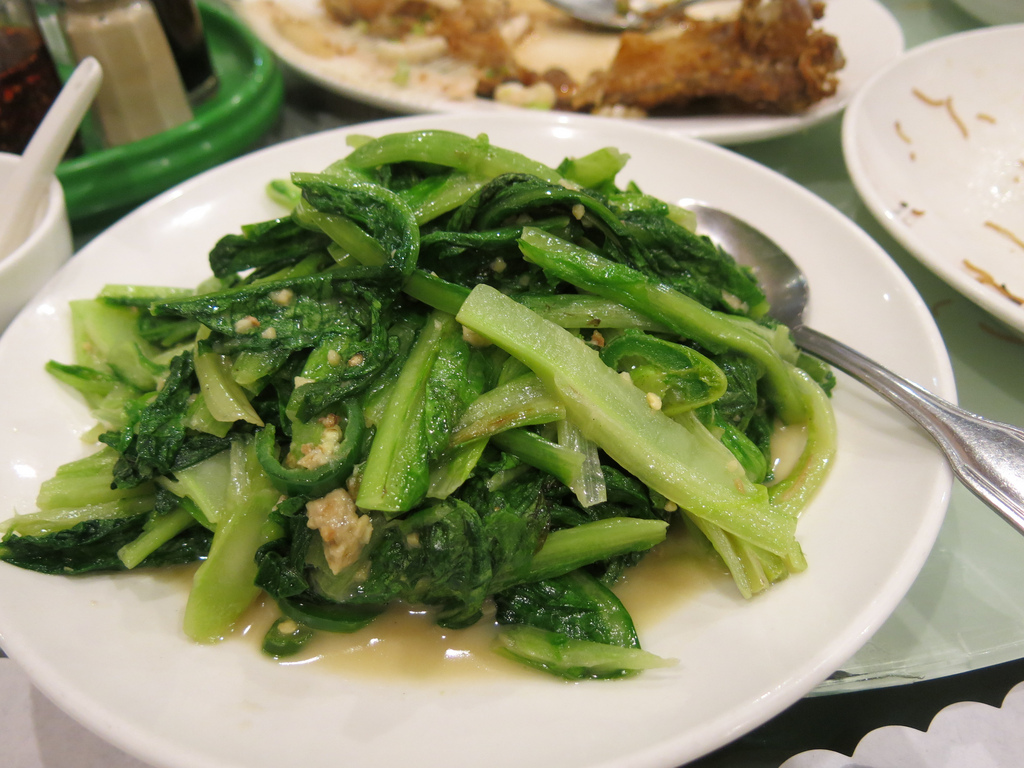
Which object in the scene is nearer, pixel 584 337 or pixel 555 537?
pixel 555 537

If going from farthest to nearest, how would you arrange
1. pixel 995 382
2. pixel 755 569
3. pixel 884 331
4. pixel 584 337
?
pixel 995 382 < pixel 884 331 < pixel 584 337 < pixel 755 569

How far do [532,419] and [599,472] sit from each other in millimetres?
218

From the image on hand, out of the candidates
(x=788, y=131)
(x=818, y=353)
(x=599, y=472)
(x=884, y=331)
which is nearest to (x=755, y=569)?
(x=599, y=472)

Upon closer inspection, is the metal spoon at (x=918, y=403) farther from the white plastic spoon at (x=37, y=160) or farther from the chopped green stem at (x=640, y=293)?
the white plastic spoon at (x=37, y=160)

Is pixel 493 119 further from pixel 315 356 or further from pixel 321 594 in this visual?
pixel 321 594

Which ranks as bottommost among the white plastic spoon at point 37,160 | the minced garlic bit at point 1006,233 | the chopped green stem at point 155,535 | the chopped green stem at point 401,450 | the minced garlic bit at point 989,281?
the minced garlic bit at point 1006,233

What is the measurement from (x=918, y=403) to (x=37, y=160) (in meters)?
3.14

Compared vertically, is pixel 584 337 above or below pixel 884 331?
above

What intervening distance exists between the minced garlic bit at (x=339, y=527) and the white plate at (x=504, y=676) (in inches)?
11.7

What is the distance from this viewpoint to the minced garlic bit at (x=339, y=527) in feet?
4.98

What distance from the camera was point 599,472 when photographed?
1.66 m

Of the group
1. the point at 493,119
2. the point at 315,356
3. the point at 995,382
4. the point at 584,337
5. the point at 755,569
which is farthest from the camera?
the point at 493,119

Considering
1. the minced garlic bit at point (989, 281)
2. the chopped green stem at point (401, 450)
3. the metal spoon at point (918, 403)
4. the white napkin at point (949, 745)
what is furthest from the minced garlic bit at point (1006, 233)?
the chopped green stem at point (401, 450)

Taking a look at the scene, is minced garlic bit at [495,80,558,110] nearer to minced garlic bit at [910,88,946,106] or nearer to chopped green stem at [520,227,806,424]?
minced garlic bit at [910,88,946,106]
